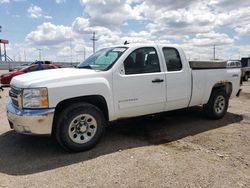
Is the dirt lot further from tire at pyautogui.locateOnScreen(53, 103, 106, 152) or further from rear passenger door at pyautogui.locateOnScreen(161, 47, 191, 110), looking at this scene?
rear passenger door at pyautogui.locateOnScreen(161, 47, 191, 110)

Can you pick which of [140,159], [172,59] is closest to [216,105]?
[172,59]

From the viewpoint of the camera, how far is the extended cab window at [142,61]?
217 inches

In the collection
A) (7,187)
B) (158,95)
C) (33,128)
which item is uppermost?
(158,95)

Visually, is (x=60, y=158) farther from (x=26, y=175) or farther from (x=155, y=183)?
(x=155, y=183)

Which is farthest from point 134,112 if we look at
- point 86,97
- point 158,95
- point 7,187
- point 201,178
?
point 7,187

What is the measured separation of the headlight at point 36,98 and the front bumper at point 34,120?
0.31 ft

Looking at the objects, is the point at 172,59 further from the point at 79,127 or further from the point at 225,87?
the point at 79,127

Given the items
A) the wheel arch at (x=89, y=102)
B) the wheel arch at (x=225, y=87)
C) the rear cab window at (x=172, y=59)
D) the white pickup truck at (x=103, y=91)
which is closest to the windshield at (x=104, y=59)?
the white pickup truck at (x=103, y=91)

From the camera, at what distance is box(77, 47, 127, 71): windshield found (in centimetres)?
543

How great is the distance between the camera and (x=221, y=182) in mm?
3848

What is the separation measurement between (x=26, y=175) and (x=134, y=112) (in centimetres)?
234

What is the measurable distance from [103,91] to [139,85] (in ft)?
2.64

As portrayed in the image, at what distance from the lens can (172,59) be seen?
20.5 feet

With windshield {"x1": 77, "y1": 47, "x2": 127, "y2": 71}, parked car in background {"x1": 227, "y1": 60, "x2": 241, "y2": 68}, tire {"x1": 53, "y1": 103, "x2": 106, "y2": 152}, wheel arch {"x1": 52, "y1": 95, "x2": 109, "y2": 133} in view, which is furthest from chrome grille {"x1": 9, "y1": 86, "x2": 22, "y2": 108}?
parked car in background {"x1": 227, "y1": 60, "x2": 241, "y2": 68}
